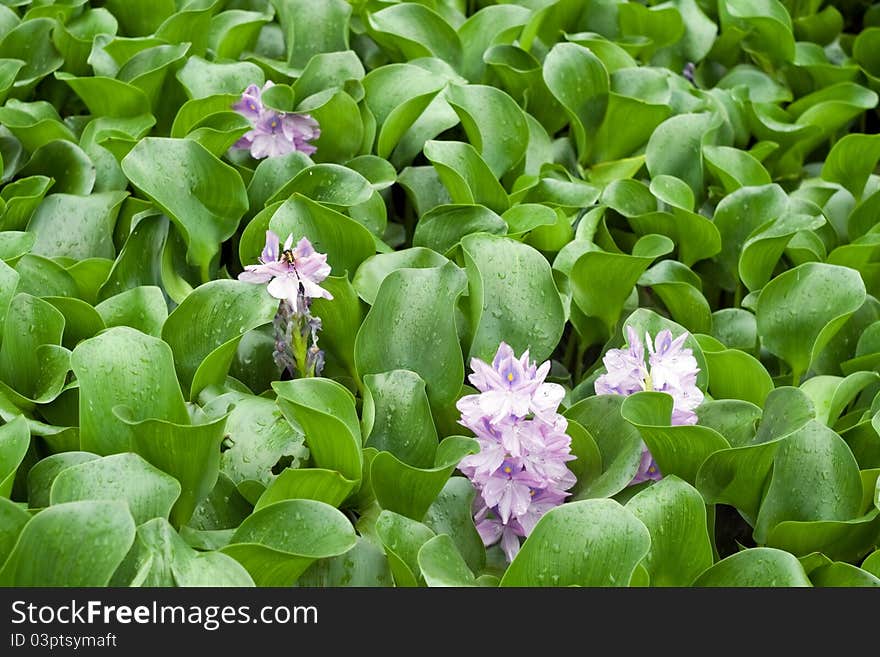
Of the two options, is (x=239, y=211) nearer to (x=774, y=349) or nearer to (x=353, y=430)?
(x=353, y=430)

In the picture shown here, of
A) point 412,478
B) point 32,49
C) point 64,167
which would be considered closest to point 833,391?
point 412,478

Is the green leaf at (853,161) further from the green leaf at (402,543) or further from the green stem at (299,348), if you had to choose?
the green leaf at (402,543)

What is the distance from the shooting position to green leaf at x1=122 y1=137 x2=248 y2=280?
5.70 feet

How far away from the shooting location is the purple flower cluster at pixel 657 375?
146cm

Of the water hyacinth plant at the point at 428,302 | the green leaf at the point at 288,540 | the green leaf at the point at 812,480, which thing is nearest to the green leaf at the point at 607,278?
the water hyacinth plant at the point at 428,302

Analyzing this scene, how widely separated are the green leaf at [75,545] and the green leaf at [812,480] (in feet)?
2.60

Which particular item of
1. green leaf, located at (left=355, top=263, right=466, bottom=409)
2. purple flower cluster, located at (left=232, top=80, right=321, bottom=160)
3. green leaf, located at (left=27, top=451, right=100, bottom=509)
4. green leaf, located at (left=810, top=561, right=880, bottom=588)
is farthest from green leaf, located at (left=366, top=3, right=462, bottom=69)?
green leaf, located at (left=810, top=561, right=880, bottom=588)

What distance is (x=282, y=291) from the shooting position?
148 centimetres

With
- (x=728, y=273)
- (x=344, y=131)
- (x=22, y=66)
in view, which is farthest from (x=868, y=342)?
(x=22, y=66)

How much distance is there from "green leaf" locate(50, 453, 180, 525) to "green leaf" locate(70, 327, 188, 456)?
0.31 ft

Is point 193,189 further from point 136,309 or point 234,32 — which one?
point 234,32

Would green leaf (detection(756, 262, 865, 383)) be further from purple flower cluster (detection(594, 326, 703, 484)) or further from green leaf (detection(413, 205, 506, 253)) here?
green leaf (detection(413, 205, 506, 253))

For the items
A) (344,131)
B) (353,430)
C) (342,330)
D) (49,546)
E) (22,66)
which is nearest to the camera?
(49,546)
